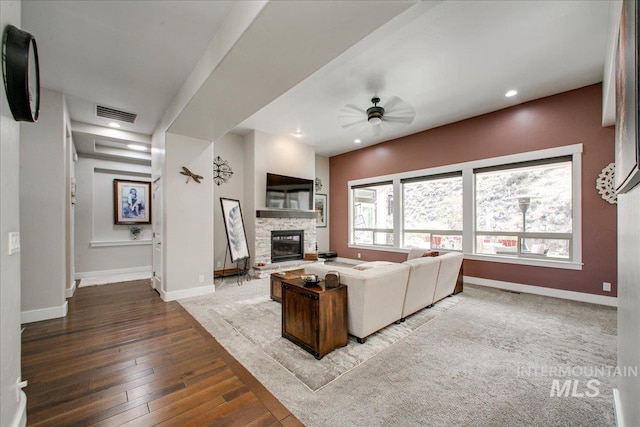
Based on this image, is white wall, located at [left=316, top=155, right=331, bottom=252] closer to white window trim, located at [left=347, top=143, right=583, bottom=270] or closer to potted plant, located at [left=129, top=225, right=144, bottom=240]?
white window trim, located at [left=347, top=143, right=583, bottom=270]

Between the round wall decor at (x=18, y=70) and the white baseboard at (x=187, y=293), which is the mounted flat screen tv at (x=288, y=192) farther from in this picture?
the round wall decor at (x=18, y=70)

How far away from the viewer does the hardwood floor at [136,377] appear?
1.73 m

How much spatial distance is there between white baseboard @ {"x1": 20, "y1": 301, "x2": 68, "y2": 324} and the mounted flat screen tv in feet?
12.4

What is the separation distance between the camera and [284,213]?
6.35 metres

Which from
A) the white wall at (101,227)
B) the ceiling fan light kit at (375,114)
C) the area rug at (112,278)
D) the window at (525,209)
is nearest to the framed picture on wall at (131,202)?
the white wall at (101,227)

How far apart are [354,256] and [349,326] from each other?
4.87 metres

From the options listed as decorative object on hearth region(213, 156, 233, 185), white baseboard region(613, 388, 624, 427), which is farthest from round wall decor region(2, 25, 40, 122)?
decorative object on hearth region(213, 156, 233, 185)

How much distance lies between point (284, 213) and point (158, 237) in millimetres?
2712

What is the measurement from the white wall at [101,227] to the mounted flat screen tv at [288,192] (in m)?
3.39

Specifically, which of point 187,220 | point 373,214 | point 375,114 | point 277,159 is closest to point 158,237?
point 187,220

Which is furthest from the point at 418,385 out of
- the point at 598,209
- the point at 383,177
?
the point at 383,177

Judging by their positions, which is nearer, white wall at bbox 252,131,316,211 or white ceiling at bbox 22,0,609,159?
white ceiling at bbox 22,0,609,159

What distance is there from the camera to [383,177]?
683cm

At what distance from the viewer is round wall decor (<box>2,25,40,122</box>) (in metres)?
1.36
